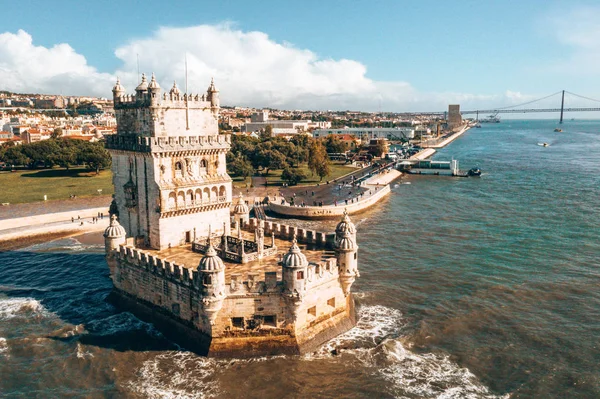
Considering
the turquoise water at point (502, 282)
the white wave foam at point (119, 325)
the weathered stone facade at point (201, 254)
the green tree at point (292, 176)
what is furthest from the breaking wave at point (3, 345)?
the green tree at point (292, 176)

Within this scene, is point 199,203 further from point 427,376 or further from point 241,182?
point 241,182

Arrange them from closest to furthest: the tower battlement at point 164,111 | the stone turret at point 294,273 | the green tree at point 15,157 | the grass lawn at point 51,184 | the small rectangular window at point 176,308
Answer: the stone turret at point 294,273
the small rectangular window at point 176,308
the tower battlement at point 164,111
the grass lawn at point 51,184
the green tree at point 15,157

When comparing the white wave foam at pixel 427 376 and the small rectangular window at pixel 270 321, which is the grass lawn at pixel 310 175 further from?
the white wave foam at pixel 427 376

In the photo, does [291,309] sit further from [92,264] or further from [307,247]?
[92,264]

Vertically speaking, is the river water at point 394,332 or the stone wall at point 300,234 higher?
the stone wall at point 300,234

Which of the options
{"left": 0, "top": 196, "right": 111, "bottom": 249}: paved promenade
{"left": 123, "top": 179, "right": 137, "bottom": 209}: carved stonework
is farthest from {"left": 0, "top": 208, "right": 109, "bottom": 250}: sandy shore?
{"left": 123, "top": 179, "right": 137, "bottom": 209}: carved stonework

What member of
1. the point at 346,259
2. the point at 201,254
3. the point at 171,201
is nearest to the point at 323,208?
the point at 201,254
